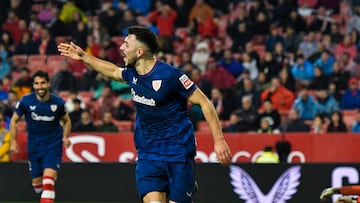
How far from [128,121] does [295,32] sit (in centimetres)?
447

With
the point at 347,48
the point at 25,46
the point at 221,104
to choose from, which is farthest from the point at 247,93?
the point at 25,46

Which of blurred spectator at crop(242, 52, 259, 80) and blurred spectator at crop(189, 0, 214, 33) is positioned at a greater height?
blurred spectator at crop(189, 0, 214, 33)

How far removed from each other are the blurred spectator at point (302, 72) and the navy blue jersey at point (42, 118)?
25.6 ft

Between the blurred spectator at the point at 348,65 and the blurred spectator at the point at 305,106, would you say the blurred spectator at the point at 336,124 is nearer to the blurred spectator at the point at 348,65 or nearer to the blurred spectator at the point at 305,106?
the blurred spectator at the point at 305,106

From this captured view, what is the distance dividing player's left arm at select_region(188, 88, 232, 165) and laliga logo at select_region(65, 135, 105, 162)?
9.41 m

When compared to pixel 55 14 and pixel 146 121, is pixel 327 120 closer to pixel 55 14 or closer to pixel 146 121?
pixel 55 14

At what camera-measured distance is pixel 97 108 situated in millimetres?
20391

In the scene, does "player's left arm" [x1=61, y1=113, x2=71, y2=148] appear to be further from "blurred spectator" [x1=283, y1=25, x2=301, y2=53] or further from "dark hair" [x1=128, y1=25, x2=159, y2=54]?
"blurred spectator" [x1=283, y1=25, x2=301, y2=53]

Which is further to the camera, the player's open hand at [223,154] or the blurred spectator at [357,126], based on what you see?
the blurred spectator at [357,126]

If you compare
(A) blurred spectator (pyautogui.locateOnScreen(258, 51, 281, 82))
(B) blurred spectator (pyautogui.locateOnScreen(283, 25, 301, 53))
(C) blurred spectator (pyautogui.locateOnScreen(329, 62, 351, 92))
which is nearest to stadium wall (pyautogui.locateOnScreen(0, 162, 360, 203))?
(C) blurred spectator (pyautogui.locateOnScreen(329, 62, 351, 92))

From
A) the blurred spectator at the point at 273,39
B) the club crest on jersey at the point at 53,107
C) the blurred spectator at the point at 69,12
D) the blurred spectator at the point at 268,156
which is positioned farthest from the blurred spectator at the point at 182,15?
the club crest on jersey at the point at 53,107

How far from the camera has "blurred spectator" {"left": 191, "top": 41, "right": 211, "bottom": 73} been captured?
70.3 feet

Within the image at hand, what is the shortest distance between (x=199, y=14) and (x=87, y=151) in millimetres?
6284

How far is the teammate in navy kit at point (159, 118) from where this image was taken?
8.69m
